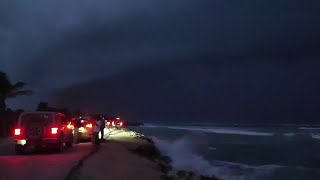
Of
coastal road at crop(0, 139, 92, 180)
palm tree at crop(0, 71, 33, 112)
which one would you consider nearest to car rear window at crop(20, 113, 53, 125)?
coastal road at crop(0, 139, 92, 180)

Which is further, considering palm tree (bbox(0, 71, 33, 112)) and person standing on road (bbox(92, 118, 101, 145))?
palm tree (bbox(0, 71, 33, 112))

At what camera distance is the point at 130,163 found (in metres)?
28.1

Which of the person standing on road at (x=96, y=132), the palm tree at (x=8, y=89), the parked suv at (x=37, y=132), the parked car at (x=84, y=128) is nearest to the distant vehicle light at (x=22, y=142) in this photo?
the parked suv at (x=37, y=132)

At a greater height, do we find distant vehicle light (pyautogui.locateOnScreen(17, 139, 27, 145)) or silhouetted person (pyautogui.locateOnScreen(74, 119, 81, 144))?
silhouetted person (pyautogui.locateOnScreen(74, 119, 81, 144))

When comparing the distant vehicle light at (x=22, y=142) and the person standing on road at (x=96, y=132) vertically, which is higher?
the person standing on road at (x=96, y=132)

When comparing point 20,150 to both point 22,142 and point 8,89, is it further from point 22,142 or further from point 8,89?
point 8,89

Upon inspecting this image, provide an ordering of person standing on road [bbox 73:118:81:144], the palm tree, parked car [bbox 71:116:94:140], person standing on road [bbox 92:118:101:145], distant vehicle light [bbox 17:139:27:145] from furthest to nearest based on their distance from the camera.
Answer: the palm tree < parked car [bbox 71:116:94:140] < person standing on road [bbox 73:118:81:144] < person standing on road [bbox 92:118:101:145] < distant vehicle light [bbox 17:139:27:145]

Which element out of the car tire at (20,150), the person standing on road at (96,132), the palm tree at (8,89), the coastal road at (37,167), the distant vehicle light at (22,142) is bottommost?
the coastal road at (37,167)

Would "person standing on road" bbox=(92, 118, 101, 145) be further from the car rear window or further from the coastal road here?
the coastal road

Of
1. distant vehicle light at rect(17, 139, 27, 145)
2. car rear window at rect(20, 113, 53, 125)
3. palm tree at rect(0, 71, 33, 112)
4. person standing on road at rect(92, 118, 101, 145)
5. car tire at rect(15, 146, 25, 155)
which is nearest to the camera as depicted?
distant vehicle light at rect(17, 139, 27, 145)

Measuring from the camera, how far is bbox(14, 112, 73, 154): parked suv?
1088 inches

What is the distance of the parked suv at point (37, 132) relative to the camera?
2762 centimetres

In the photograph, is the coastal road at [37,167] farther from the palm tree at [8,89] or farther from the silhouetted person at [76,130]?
the palm tree at [8,89]

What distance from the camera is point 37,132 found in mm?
27781
